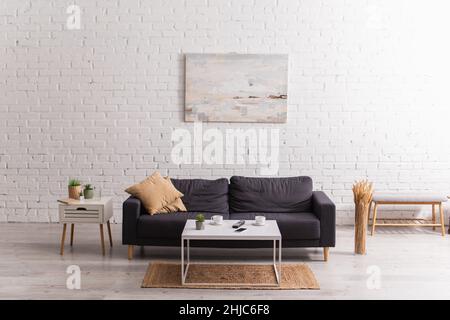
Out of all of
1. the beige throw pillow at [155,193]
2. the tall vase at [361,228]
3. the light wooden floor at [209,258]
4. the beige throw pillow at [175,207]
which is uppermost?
Result: the beige throw pillow at [155,193]

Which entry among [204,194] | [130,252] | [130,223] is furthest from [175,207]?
[130,252]

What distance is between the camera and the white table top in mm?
5051

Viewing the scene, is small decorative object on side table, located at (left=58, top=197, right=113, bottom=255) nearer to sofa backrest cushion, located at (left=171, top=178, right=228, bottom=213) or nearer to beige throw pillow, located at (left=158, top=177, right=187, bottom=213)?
beige throw pillow, located at (left=158, top=177, right=187, bottom=213)

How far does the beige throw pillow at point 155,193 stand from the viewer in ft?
19.9

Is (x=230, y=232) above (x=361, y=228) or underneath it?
above

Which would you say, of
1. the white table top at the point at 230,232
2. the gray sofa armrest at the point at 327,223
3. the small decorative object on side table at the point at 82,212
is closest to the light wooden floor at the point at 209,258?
the gray sofa armrest at the point at 327,223

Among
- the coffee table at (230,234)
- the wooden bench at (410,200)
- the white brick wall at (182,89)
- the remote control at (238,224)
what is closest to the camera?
the coffee table at (230,234)

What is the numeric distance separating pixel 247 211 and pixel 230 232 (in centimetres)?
129

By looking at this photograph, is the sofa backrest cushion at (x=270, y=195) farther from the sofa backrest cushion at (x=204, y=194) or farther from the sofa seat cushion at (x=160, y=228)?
the sofa seat cushion at (x=160, y=228)

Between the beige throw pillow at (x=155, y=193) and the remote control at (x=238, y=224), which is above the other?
the beige throw pillow at (x=155, y=193)

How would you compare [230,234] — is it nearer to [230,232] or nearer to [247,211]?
[230,232]

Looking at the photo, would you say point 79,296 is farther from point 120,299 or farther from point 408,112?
point 408,112

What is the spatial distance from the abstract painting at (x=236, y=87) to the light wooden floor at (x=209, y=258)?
1780mm

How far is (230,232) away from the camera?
17.0 ft
